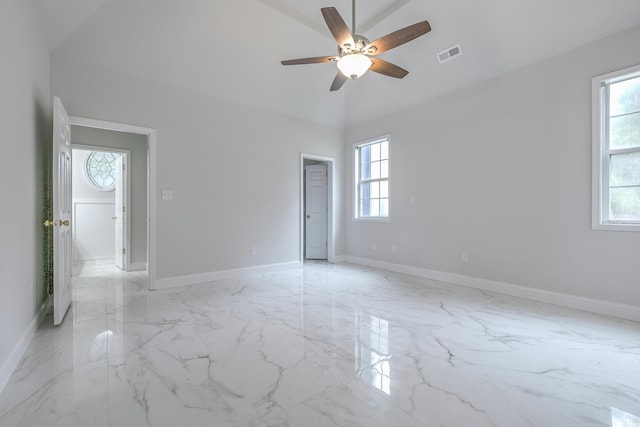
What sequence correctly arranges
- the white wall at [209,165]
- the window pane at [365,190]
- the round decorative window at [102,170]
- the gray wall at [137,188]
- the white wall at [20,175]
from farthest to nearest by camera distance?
the round decorative window at [102,170], the window pane at [365,190], the gray wall at [137,188], the white wall at [209,165], the white wall at [20,175]

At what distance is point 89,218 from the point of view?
234 inches

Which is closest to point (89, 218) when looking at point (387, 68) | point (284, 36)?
point (284, 36)

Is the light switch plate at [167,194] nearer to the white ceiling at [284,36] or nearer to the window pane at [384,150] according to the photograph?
the white ceiling at [284,36]

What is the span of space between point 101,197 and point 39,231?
3.81 m

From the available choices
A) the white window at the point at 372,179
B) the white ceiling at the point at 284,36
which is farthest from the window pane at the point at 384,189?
the white ceiling at the point at 284,36

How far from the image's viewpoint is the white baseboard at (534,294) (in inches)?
112

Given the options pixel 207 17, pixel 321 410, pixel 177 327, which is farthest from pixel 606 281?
pixel 207 17

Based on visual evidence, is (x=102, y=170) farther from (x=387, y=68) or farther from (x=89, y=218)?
(x=387, y=68)

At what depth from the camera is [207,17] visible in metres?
3.32

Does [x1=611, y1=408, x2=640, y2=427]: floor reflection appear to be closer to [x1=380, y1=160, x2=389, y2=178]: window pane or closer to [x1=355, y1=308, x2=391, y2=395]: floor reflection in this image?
[x1=355, y1=308, x2=391, y2=395]: floor reflection

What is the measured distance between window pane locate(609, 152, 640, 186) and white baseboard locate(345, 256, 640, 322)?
1176 mm

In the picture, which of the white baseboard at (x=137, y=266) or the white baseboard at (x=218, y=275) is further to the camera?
the white baseboard at (x=137, y=266)

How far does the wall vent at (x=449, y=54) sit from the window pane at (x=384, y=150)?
159 cm

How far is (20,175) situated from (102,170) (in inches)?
179
